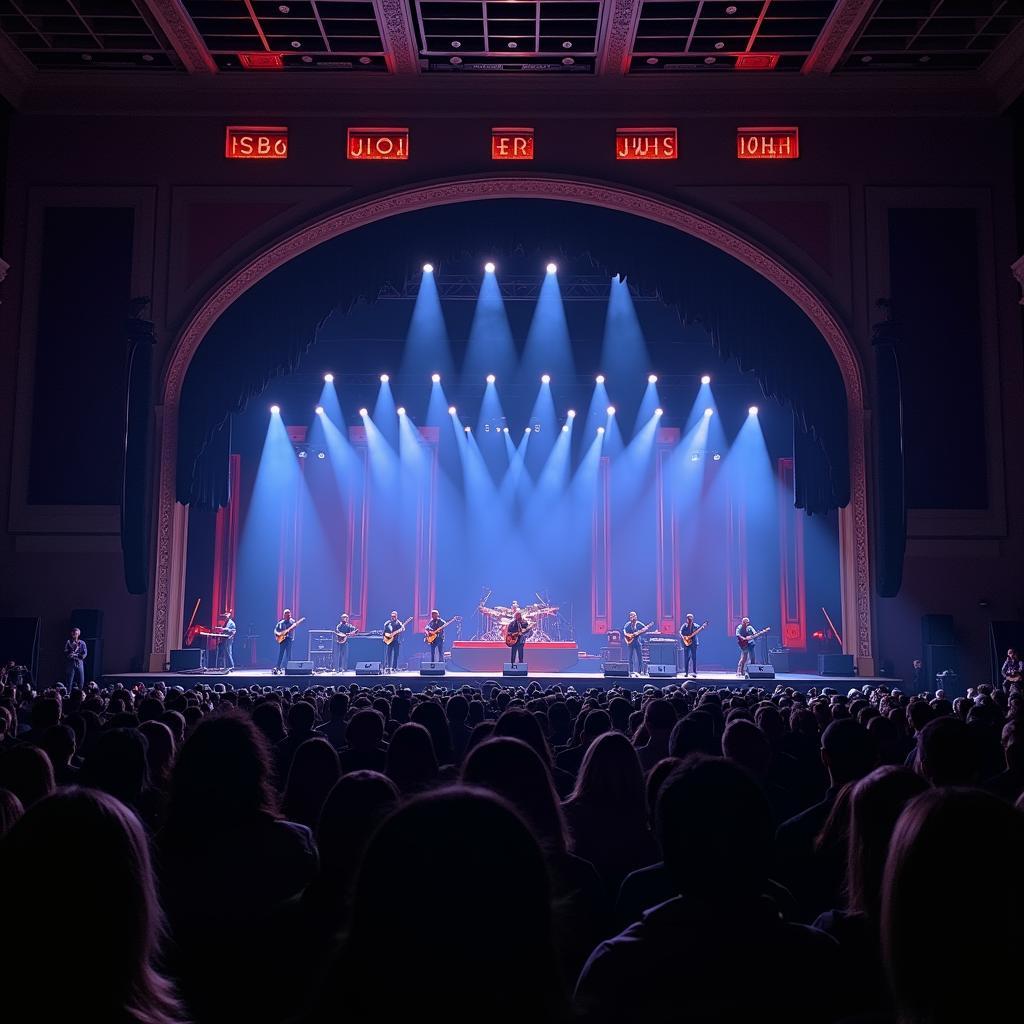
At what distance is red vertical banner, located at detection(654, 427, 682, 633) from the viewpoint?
21.8m

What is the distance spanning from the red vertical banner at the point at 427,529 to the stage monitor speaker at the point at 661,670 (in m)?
5.68

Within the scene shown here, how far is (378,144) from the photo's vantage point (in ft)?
47.6

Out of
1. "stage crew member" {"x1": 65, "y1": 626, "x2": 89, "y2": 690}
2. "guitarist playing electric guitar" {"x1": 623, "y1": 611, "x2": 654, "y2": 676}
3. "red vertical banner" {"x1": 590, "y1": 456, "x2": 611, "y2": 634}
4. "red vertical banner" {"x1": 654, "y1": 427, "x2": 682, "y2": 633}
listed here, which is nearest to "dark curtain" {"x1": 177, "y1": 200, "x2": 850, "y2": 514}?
"stage crew member" {"x1": 65, "y1": 626, "x2": 89, "y2": 690}

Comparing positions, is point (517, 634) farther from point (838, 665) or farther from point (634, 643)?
point (838, 665)

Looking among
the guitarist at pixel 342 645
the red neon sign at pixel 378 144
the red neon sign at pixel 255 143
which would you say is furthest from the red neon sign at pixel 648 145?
the guitarist at pixel 342 645

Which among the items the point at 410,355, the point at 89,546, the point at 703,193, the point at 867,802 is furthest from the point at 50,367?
the point at 867,802

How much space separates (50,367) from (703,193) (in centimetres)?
972

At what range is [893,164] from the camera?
14.3m

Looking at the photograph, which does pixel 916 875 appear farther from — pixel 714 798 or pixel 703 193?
pixel 703 193

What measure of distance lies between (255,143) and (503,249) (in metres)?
3.92

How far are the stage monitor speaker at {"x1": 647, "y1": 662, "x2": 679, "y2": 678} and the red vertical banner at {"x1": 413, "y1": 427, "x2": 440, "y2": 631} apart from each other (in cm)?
568

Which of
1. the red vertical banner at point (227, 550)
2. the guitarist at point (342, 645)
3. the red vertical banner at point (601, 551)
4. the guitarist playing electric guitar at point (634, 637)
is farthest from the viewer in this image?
the red vertical banner at point (601, 551)

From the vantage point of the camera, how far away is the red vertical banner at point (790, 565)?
20.0 metres

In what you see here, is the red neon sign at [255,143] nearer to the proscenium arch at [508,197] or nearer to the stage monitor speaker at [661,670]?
the proscenium arch at [508,197]
